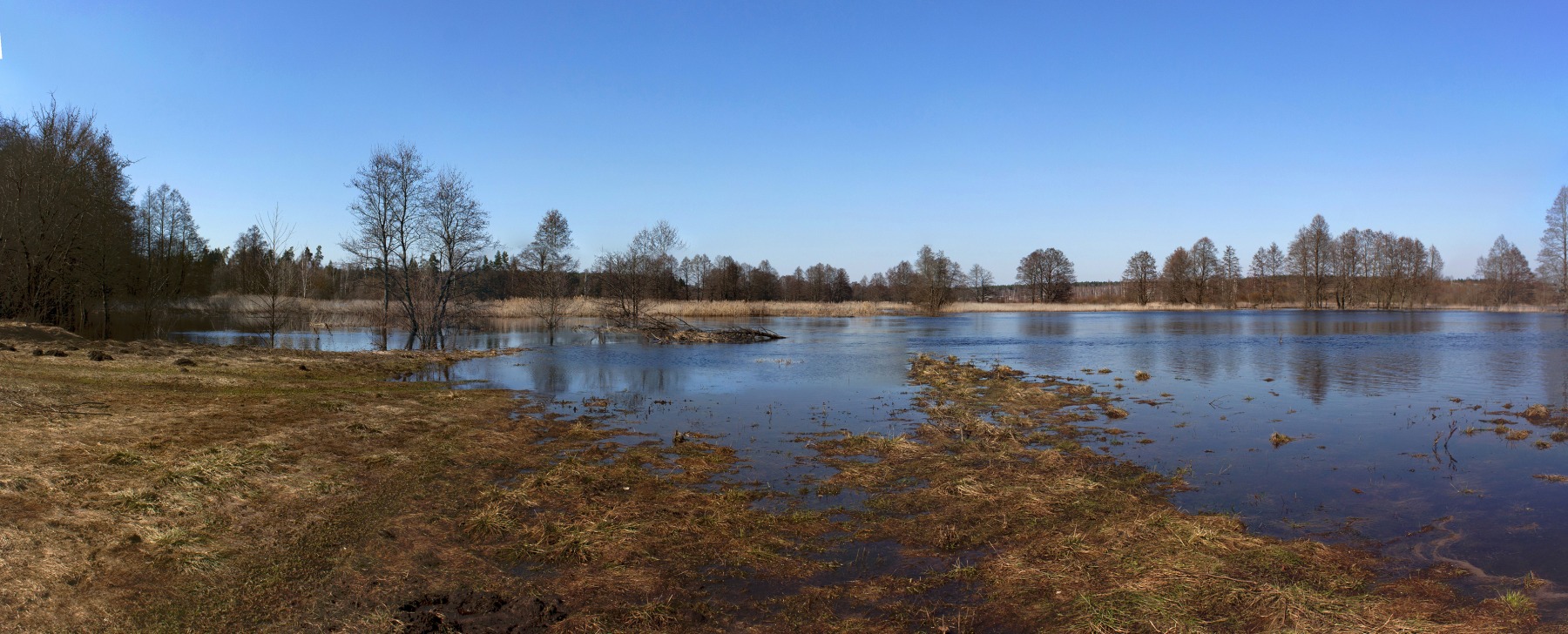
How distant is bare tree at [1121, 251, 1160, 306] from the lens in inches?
3391

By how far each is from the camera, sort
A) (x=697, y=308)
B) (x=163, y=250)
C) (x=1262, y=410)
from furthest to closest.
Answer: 1. (x=697, y=308)
2. (x=163, y=250)
3. (x=1262, y=410)

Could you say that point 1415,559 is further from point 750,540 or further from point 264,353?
point 264,353

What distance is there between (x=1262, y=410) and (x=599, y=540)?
1301 centimetres

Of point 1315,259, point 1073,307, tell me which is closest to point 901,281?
point 1073,307

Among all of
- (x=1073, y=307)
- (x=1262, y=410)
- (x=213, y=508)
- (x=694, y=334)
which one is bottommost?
(x=1262, y=410)

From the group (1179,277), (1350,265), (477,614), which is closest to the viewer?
(477,614)

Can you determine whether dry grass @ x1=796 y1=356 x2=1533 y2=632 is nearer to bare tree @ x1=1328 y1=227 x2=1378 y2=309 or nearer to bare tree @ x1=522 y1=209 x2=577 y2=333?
bare tree @ x1=522 y1=209 x2=577 y2=333

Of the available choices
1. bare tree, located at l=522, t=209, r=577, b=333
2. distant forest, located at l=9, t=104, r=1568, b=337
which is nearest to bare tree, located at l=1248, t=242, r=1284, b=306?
distant forest, located at l=9, t=104, r=1568, b=337

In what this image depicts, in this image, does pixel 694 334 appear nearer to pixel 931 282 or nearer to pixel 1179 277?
pixel 931 282

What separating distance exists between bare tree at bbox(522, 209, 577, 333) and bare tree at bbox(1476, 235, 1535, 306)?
83.4 metres

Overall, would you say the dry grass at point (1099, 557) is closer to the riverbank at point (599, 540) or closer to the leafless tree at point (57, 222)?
the riverbank at point (599, 540)

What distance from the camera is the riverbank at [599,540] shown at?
4.77m

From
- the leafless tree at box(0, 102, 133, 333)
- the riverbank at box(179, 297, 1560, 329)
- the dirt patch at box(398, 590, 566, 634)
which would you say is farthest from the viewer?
the riverbank at box(179, 297, 1560, 329)

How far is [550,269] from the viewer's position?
48.8 m
